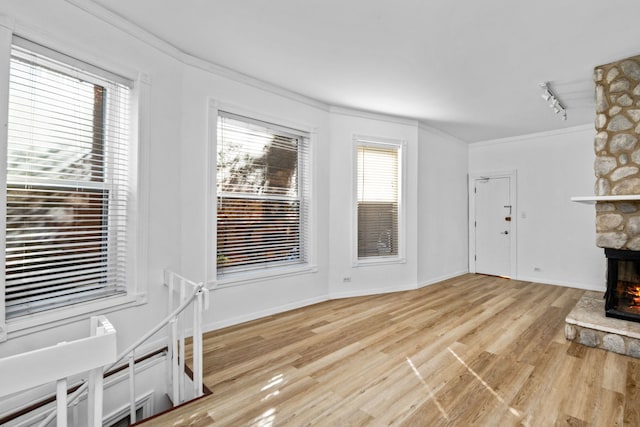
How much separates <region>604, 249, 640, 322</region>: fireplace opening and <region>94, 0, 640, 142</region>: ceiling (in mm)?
1839

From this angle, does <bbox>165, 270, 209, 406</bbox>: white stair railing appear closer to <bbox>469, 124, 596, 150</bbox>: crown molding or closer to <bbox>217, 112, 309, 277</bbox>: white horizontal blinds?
<bbox>217, 112, 309, 277</bbox>: white horizontal blinds

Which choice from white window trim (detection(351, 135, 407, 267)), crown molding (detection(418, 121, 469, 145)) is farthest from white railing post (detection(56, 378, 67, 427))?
crown molding (detection(418, 121, 469, 145))

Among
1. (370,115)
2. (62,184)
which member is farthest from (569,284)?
(62,184)

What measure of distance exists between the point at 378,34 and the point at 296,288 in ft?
9.35

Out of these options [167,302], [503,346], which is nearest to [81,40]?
[167,302]

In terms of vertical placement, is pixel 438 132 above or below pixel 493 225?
above

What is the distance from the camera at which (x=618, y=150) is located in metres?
2.90

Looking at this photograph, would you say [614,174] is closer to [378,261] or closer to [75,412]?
[378,261]

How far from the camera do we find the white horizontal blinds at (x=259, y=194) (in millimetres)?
3244

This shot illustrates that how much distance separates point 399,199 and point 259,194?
2.26 m

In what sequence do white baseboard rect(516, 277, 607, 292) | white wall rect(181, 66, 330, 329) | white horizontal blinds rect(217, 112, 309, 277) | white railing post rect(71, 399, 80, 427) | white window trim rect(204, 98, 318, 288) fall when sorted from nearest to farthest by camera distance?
white railing post rect(71, 399, 80, 427), white wall rect(181, 66, 330, 329), white window trim rect(204, 98, 318, 288), white horizontal blinds rect(217, 112, 309, 277), white baseboard rect(516, 277, 607, 292)

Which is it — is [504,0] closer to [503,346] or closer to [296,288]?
[503,346]

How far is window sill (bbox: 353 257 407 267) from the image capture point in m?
4.42

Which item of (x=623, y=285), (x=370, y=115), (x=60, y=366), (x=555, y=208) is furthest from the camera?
(x=555, y=208)
